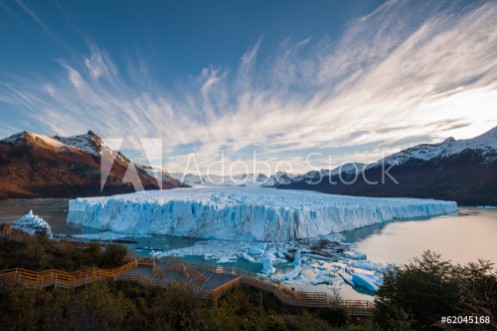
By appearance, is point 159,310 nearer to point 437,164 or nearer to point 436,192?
point 436,192

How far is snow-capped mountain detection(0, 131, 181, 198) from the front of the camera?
59.5 m

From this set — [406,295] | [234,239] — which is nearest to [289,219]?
[234,239]

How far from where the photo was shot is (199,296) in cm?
764

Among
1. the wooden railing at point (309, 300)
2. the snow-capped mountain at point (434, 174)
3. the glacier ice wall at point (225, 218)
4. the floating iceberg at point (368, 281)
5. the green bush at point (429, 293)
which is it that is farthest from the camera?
the snow-capped mountain at point (434, 174)

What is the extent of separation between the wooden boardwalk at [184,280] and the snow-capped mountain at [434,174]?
2478 inches

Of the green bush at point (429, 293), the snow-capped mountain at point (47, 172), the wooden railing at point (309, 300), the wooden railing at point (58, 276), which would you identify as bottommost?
the wooden railing at point (309, 300)

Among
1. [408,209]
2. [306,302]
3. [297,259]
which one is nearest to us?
[306,302]

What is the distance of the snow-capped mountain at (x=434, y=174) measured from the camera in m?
61.7

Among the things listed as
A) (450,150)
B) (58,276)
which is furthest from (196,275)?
(450,150)

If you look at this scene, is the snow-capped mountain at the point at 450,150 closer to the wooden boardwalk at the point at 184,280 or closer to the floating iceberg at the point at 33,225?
the wooden boardwalk at the point at 184,280

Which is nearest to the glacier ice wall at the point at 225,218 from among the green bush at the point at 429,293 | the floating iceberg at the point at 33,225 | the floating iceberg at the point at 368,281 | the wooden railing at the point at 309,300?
the floating iceberg at the point at 33,225

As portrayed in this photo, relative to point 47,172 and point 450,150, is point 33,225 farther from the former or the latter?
point 450,150

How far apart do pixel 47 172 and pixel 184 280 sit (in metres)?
74.5

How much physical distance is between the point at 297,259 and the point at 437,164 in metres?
89.7
